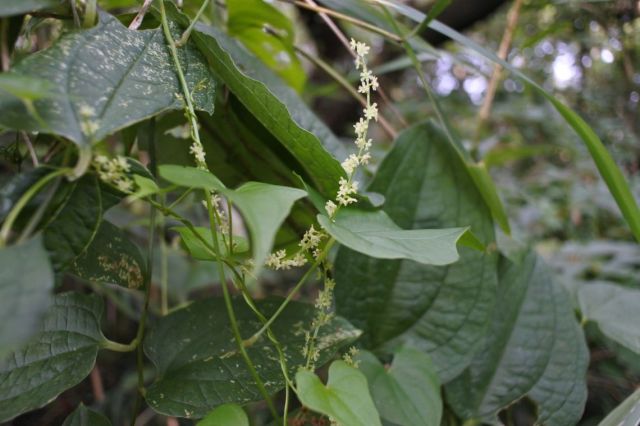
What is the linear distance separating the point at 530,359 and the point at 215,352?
1.19ft

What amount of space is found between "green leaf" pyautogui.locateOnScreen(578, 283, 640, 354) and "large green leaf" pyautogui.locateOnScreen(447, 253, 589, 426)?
49 millimetres

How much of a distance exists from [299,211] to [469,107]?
1525 mm

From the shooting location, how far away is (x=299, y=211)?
0.54m

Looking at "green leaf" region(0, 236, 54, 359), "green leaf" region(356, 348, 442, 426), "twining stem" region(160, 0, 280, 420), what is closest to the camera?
"green leaf" region(0, 236, 54, 359)

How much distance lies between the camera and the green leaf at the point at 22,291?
23cm

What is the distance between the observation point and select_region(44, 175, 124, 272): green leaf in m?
0.32

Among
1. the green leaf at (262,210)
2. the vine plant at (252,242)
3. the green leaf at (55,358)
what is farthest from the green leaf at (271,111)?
the green leaf at (55,358)

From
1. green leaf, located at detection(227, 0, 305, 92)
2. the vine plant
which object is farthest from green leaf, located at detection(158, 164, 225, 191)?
green leaf, located at detection(227, 0, 305, 92)

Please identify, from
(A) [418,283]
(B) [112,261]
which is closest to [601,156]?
(A) [418,283]

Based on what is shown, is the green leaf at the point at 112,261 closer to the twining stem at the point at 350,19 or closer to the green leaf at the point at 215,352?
the green leaf at the point at 215,352

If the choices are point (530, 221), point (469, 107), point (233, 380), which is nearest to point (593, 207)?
point (530, 221)

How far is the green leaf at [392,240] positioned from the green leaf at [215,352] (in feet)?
0.35

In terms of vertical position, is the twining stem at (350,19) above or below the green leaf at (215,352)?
above

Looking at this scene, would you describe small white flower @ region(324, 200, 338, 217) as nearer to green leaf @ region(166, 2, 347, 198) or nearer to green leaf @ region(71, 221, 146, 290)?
green leaf @ region(166, 2, 347, 198)
